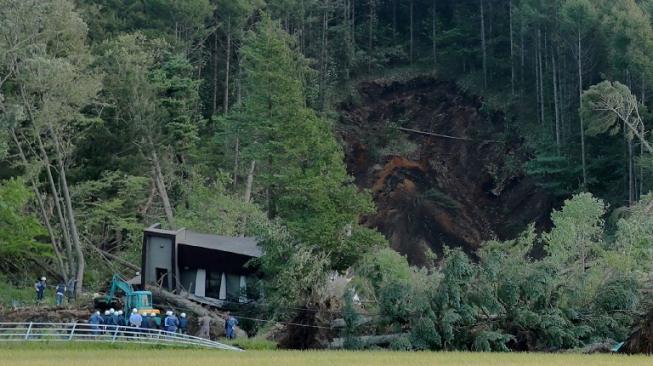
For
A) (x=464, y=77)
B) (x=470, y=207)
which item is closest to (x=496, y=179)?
(x=470, y=207)

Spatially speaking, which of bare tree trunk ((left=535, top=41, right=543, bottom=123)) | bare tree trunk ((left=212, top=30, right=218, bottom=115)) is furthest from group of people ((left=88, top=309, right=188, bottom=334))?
bare tree trunk ((left=535, top=41, right=543, bottom=123))

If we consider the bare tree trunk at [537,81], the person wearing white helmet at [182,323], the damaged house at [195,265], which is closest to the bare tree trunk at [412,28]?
the bare tree trunk at [537,81]

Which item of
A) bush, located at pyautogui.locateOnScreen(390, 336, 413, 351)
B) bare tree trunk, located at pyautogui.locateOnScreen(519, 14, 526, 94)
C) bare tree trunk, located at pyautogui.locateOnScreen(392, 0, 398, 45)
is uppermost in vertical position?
bare tree trunk, located at pyautogui.locateOnScreen(392, 0, 398, 45)

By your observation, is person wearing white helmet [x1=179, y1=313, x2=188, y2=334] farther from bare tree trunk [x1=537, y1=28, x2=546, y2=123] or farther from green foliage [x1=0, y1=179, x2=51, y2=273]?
bare tree trunk [x1=537, y1=28, x2=546, y2=123]

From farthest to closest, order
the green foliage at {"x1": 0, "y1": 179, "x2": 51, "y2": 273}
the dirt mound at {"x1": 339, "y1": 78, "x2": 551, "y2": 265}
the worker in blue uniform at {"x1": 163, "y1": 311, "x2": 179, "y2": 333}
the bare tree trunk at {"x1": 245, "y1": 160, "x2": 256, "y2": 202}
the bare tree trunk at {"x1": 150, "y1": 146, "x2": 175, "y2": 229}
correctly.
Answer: the dirt mound at {"x1": 339, "y1": 78, "x2": 551, "y2": 265} → the bare tree trunk at {"x1": 245, "y1": 160, "x2": 256, "y2": 202} → the bare tree trunk at {"x1": 150, "y1": 146, "x2": 175, "y2": 229} → the green foliage at {"x1": 0, "y1": 179, "x2": 51, "y2": 273} → the worker in blue uniform at {"x1": 163, "y1": 311, "x2": 179, "y2": 333}

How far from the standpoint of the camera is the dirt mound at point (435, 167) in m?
65.9

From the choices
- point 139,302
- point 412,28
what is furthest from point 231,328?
point 412,28

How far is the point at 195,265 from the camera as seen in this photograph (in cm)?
4081

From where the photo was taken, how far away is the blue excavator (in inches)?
1421

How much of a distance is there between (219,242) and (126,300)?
617 centimetres

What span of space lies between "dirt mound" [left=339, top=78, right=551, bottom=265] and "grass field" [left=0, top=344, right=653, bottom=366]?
1368 inches

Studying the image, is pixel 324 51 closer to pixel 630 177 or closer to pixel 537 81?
pixel 537 81

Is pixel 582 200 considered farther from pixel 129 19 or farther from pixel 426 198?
pixel 129 19

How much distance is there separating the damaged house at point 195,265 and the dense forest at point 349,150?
169cm
